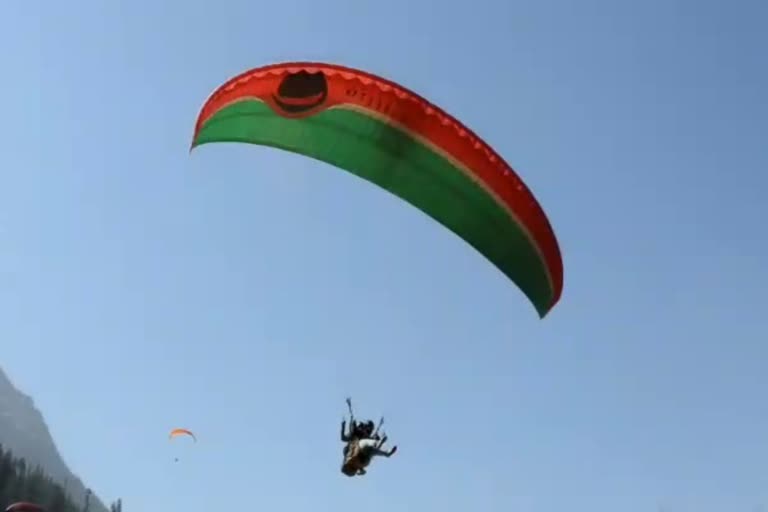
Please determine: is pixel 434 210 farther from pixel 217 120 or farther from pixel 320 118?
pixel 217 120

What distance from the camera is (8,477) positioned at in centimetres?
11169

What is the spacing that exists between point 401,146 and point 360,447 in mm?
6618

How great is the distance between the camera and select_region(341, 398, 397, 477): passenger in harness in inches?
747

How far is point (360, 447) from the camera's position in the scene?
19.1 metres

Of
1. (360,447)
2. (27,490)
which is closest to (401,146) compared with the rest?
(360,447)

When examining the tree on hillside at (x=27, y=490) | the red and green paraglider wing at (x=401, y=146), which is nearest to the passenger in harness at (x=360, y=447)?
the red and green paraglider wing at (x=401, y=146)

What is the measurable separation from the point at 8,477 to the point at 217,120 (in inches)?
4271

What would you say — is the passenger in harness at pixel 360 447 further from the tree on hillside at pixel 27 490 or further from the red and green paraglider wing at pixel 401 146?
the tree on hillside at pixel 27 490

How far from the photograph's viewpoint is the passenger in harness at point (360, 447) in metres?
19.0

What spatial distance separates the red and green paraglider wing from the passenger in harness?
4.58 meters

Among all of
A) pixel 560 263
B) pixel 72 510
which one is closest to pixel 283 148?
pixel 560 263

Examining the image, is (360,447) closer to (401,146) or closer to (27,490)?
(401,146)

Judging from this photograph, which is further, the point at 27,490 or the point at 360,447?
the point at 27,490

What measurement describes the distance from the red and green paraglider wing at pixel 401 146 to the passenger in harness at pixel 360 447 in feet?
15.0
